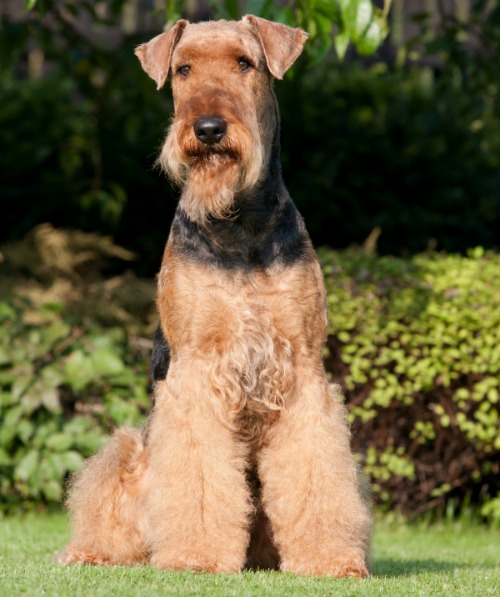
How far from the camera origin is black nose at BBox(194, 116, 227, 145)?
382cm

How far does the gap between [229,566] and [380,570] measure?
0.97 meters

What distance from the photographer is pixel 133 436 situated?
446 cm

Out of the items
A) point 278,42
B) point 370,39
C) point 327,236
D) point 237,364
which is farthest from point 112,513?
point 327,236

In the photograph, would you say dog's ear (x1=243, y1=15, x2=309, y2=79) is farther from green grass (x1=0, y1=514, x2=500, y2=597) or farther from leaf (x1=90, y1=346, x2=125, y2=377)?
leaf (x1=90, y1=346, x2=125, y2=377)

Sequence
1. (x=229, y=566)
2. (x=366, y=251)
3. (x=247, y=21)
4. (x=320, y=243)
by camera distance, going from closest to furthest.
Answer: (x=229, y=566)
(x=247, y=21)
(x=366, y=251)
(x=320, y=243)

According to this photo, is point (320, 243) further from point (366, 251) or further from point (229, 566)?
point (229, 566)

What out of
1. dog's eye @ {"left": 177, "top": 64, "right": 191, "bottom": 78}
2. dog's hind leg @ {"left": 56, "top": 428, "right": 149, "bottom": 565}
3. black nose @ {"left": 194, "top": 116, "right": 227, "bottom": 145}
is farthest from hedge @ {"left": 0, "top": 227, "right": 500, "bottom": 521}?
black nose @ {"left": 194, "top": 116, "right": 227, "bottom": 145}

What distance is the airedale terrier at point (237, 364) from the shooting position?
13.0 feet

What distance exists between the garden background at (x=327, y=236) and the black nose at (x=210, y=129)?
0.95 m

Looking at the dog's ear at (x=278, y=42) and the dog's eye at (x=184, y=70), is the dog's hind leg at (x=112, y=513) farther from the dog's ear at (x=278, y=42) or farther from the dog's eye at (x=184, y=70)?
the dog's ear at (x=278, y=42)

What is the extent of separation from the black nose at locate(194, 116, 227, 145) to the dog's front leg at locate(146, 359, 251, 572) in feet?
2.84

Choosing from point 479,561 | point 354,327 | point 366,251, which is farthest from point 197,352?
point 366,251

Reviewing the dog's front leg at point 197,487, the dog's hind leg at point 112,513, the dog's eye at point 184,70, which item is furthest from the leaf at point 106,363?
the dog's eye at point 184,70

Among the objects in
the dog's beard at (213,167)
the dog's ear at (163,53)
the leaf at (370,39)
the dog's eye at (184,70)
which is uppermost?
the leaf at (370,39)
